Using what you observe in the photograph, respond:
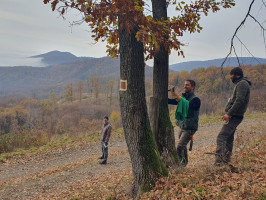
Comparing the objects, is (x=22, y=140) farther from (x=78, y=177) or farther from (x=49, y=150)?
(x=78, y=177)

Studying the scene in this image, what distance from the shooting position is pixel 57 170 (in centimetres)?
947

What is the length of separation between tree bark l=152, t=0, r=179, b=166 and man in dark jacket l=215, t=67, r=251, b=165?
0.94 m

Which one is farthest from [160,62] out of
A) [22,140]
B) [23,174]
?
[22,140]

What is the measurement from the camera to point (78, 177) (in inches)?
338

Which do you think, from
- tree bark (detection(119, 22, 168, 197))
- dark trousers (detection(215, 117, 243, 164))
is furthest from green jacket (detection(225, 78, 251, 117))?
tree bark (detection(119, 22, 168, 197))

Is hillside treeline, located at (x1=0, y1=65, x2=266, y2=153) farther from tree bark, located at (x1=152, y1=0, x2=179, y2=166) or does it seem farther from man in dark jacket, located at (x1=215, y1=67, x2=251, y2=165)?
tree bark, located at (x1=152, y1=0, x2=179, y2=166)

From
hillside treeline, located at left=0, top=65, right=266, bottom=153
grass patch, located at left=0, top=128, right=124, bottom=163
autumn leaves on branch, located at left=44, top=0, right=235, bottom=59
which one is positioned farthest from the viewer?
hillside treeline, located at left=0, top=65, right=266, bottom=153

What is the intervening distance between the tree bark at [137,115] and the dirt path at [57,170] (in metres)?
2.29

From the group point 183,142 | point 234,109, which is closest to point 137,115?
point 183,142

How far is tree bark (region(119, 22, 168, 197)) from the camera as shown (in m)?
3.91

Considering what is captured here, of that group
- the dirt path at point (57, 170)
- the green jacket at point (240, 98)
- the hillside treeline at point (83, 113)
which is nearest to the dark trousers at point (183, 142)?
the green jacket at point (240, 98)

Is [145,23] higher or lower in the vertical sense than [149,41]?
higher

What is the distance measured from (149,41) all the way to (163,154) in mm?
2327

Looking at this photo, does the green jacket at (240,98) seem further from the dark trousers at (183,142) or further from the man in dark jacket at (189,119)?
the dark trousers at (183,142)
